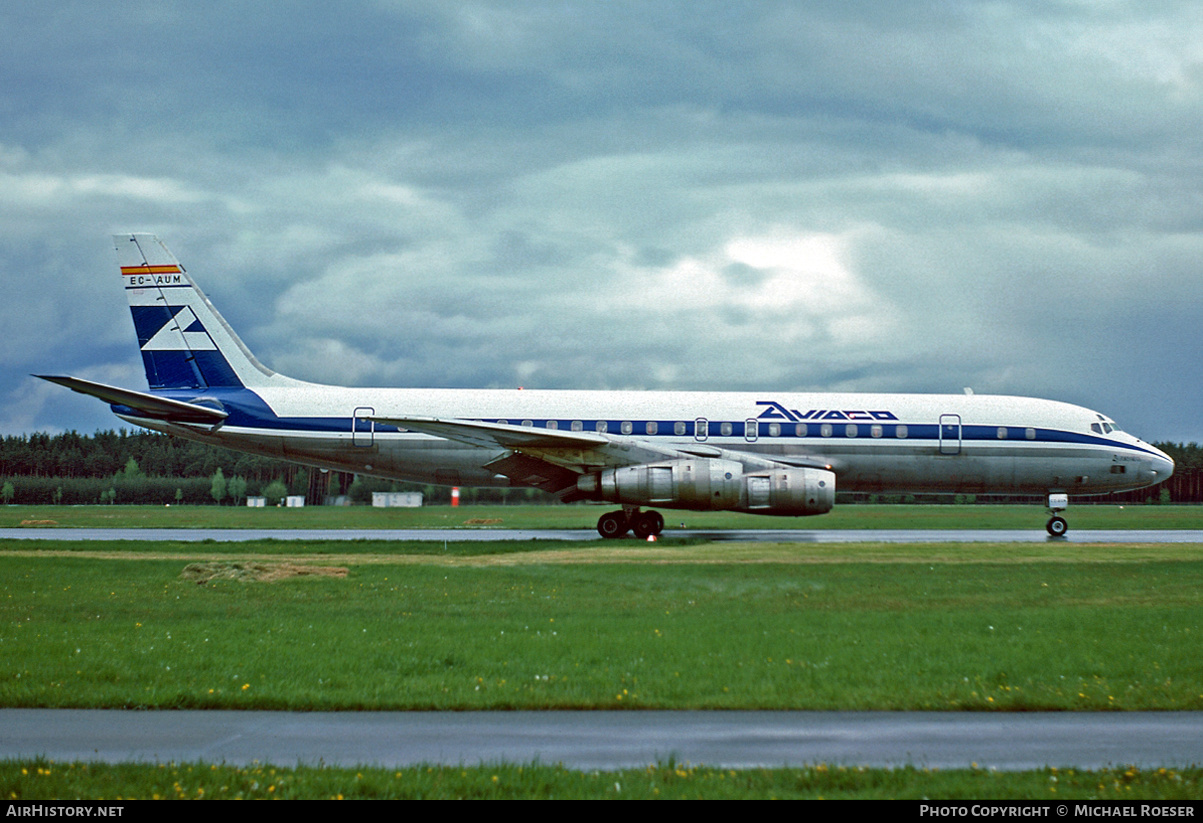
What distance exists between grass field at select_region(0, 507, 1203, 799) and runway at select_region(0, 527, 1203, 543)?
7719 mm

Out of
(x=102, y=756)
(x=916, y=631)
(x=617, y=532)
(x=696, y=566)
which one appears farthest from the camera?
(x=617, y=532)

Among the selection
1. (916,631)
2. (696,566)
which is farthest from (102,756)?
(696,566)

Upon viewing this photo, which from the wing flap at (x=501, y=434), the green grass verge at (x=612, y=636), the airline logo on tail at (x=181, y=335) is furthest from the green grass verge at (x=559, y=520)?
the green grass verge at (x=612, y=636)

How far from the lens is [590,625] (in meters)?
11.9

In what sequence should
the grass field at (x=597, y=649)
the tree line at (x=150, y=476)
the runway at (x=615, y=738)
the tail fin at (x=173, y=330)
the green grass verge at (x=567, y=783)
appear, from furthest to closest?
the tree line at (x=150, y=476)
the tail fin at (x=173, y=330)
the runway at (x=615, y=738)
the grass field at (x=597, y=649)
the green grass verge at (x=567, y=783)

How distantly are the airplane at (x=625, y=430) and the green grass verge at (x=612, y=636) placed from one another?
789 centimetres

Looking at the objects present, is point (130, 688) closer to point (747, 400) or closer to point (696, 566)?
point (696, 566)

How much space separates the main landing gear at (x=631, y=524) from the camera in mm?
27297

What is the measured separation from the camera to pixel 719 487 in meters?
25.0

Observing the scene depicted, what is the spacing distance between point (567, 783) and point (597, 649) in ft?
14.4

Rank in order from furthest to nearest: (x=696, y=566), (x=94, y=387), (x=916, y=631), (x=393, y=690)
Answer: (x=94, y=387) < (x=696, y=566) < (x=916, y=631) < (x=393, y=690)

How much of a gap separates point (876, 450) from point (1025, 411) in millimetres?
4904

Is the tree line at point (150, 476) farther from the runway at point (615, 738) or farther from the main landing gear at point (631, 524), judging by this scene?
the runway at point (615, 738)

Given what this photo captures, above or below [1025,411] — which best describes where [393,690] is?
below
